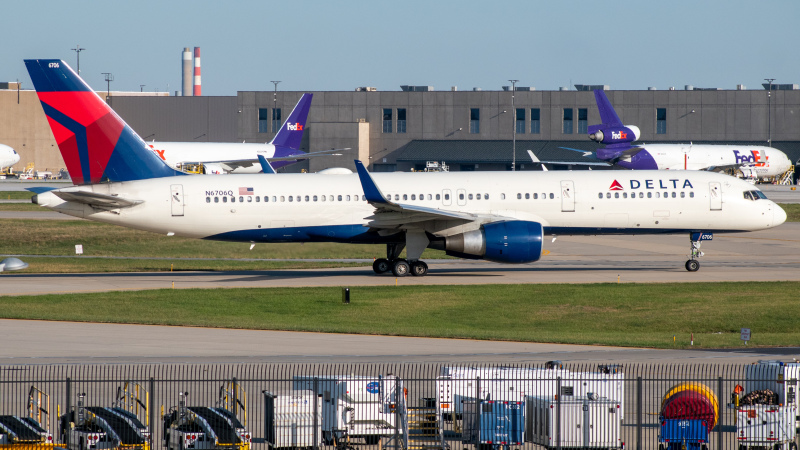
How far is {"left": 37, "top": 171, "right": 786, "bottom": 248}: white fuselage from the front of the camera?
43219 millimetres

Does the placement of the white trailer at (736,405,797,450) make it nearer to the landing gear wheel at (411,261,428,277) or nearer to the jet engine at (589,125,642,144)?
the landing gear wheel at (411,261,428,277)

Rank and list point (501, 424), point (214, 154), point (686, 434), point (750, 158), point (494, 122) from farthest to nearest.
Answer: point (494, 122), point (750, 158), point (214, 154), point (501, 424), point (686, 434)

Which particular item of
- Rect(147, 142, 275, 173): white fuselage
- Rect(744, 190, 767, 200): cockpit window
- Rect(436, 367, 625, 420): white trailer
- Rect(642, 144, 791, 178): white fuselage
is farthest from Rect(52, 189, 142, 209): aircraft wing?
Rect(642, 144, 791, 178): white fuselage

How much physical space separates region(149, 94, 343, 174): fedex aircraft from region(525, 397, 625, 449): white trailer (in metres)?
92.6

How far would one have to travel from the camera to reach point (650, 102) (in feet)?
442

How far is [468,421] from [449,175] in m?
27.9

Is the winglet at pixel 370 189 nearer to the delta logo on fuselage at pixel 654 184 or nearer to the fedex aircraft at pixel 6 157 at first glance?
the delta logo on fuselage at pixel 654 184

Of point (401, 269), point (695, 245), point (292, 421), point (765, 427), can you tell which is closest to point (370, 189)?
point (401, 269)

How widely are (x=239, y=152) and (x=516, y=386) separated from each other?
9775 cm

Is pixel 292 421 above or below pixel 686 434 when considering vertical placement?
above

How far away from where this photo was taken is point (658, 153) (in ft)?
386

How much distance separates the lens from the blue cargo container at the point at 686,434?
1739 centimetres

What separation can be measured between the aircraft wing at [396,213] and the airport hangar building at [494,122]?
86.8 m

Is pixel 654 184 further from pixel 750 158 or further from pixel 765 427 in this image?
pixel 750 158
